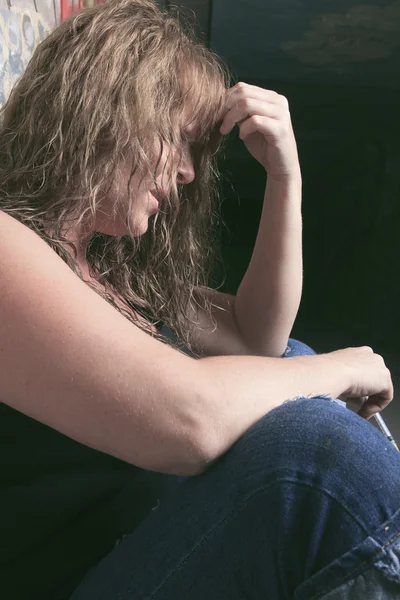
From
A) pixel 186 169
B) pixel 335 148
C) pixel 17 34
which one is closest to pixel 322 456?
pixel 186 169

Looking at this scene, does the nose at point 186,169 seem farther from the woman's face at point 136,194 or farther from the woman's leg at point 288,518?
the woman's leg at point 288,518

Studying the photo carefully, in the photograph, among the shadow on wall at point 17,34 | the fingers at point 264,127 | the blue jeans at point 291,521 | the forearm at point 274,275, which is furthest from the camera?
the shadow on wall at point 17,34

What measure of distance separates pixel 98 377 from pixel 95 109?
1.66 ft

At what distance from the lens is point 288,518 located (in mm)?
730

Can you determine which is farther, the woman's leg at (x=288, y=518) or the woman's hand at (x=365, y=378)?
the woman's hand at (x=365, y=378)

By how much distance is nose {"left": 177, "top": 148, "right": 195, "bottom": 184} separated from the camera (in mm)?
1235

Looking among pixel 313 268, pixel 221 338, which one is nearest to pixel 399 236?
pixel 313 268

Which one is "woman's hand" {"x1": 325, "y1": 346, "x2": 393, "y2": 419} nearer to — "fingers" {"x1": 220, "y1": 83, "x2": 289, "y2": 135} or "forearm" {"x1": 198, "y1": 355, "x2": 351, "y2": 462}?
"forearm" {"x1": 198, "y1": 355, "x2": 351, "y2": 462}

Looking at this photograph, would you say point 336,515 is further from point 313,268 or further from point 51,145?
point 313,268

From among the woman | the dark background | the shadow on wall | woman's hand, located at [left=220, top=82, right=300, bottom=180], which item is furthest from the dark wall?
the woman

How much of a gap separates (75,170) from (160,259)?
1.35ft

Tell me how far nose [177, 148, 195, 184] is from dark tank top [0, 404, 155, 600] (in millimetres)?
567

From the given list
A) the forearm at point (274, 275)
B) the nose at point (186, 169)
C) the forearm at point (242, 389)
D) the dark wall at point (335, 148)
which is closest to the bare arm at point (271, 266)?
the forearm at point (274, 275)

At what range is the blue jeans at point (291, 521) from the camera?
702 mm
